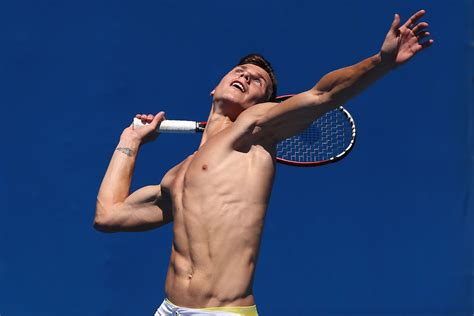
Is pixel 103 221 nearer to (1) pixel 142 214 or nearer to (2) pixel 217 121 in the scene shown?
(1) pixel 142 214

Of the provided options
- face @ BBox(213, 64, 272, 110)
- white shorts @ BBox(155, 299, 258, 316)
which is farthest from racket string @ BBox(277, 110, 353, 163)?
white shorts @ BBox(155, 299, 258, 316)

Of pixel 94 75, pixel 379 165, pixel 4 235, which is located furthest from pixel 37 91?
pixel 379 165

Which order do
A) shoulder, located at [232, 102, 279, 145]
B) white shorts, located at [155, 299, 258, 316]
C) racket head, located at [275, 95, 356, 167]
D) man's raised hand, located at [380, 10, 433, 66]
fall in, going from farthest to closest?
racket head, located at [275, 95, 356, 167] → shoulder, located at [232, 102, 279, 145] → white shorts, located at [155, 299, 258, 316] → man's raised hand, located at [380, 10, 433, 66]

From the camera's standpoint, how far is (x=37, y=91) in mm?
5949

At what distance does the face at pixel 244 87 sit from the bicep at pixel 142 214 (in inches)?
17.4

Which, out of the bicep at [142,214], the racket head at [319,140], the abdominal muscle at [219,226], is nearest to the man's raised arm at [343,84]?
the abdominal muscle at [219,226]

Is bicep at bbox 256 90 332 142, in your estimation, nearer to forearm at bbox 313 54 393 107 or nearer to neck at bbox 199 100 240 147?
forearm at bbox 313 54 393 107

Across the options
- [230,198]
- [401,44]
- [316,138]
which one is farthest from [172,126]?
[401,44]

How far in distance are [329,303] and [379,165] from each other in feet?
2.58

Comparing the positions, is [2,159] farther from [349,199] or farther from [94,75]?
[349,199]

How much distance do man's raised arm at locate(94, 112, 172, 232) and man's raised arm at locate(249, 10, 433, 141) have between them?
0.59 m

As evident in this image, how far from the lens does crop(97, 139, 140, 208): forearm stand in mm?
4258

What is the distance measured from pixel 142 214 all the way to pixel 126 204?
79 mm

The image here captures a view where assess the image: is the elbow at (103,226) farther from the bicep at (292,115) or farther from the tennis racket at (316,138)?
the bicep at (292,115)
